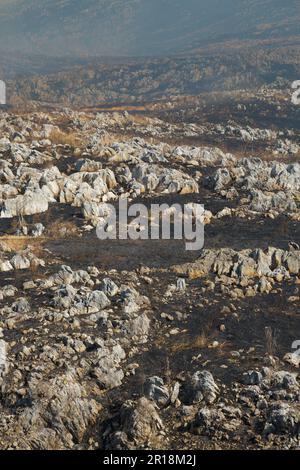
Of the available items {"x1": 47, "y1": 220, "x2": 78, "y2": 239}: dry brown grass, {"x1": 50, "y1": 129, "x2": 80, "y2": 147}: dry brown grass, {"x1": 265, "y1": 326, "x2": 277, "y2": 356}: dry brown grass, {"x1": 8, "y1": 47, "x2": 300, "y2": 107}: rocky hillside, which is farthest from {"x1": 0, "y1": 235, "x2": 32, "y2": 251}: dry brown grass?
{"x1": 8, "y1": 47, "x2": 300, "y2": 107}: rocky hillside

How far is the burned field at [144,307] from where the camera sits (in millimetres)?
14586

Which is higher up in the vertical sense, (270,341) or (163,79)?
(163,79)

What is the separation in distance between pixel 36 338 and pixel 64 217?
13.4 m

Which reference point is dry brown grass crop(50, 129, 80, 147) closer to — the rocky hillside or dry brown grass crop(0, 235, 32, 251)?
dry brown grass crop(0, 235, 32, 251)

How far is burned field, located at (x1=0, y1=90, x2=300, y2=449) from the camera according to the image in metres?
14.6

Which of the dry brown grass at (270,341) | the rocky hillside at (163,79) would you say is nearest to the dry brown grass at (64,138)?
the dry brown grass at (270,341)

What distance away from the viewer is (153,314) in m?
20.4

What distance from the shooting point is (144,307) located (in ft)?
68.2

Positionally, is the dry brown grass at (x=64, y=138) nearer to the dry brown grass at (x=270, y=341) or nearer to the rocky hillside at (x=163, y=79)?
the dry brown grass at (x=270, y=341)

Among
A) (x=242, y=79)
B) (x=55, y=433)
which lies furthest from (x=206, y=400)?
(x=242, y=79)

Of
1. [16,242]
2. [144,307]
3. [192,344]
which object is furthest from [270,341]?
[16,242]

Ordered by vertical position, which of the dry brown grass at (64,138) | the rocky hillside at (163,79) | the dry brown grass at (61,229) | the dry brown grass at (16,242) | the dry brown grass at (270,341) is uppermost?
the rocky hillside at (163,79)

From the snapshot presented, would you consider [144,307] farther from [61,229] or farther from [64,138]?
[64,138]

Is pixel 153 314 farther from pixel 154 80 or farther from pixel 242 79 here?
pixel 154 80
